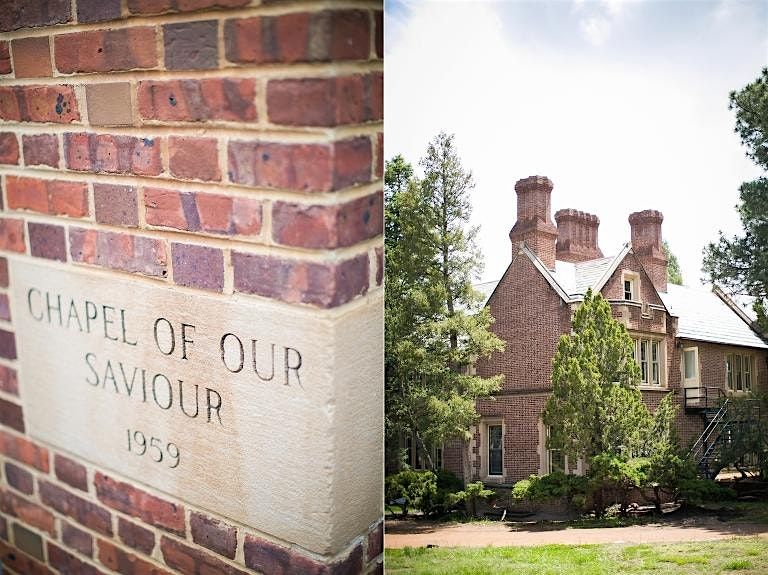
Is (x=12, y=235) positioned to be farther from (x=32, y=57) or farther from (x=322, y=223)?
(x=322, y=223)

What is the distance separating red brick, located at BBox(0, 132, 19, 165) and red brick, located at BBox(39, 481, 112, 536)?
2.90 ft

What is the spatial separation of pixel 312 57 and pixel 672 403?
115 centimetres

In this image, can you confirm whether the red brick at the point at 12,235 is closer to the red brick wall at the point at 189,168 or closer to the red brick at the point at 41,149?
the red brick wall at the point at 189,168

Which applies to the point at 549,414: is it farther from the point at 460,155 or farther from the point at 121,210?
the point at 121,210

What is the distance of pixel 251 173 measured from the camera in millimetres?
1366

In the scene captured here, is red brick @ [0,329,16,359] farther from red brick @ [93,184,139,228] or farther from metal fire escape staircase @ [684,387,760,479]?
metal fire escape staircase @ [684,387,760,479]

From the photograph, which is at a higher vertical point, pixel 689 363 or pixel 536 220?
pixel 536 220

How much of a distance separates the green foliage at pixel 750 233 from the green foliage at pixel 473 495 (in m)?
0.78

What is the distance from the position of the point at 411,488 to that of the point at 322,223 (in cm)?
93

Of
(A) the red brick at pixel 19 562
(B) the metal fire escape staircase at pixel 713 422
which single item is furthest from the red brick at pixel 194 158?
(A) the red brick at pixel 19 562

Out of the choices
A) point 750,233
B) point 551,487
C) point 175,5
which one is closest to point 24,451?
point 175,5

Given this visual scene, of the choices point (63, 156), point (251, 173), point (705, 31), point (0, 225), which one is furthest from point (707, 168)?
point (0, 225)

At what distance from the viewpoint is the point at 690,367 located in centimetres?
172

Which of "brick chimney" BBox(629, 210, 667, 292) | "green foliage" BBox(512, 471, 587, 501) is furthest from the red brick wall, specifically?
"brick chimney" BBox(629, 210, 667, 292)
